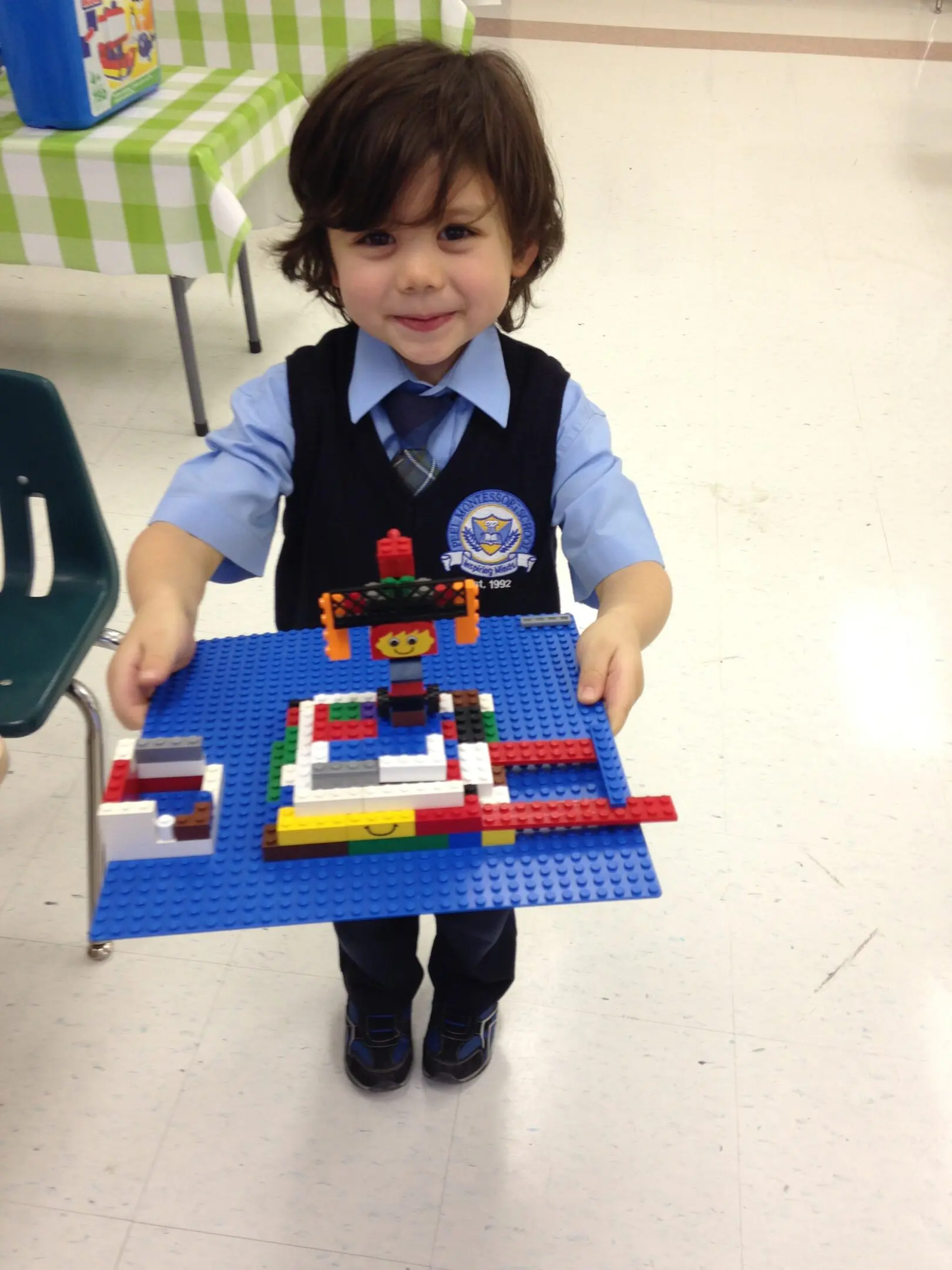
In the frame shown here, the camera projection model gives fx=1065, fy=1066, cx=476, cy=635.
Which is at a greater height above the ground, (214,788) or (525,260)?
(525,260)

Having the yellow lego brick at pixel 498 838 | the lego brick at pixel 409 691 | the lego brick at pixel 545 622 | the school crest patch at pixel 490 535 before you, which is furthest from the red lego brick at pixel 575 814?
the school crest patch at pixel 490 535

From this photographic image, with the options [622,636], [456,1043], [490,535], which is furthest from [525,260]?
[456,1043]

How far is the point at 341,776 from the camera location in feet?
2.38

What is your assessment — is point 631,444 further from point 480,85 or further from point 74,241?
point 480,85

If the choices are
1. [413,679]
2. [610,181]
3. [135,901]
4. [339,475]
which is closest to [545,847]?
[413,679]

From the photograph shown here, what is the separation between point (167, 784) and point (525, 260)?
1.90 ft

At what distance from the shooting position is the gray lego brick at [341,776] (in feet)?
2.37

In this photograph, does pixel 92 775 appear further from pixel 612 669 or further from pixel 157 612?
pixel 612 669

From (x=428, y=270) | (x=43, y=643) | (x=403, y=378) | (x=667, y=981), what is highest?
(x=428, y=270)

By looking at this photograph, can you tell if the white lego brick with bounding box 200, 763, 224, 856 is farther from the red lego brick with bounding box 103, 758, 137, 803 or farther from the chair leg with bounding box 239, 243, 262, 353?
the chair leg with bounding box 239, 243, 262, 353

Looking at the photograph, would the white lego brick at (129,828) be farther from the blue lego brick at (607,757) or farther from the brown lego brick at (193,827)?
the blue lego brick at (607,757)

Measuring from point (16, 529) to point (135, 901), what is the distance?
784 millimetres

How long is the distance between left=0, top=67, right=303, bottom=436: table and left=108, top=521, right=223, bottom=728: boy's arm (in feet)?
4.02

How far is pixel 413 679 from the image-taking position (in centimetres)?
78
